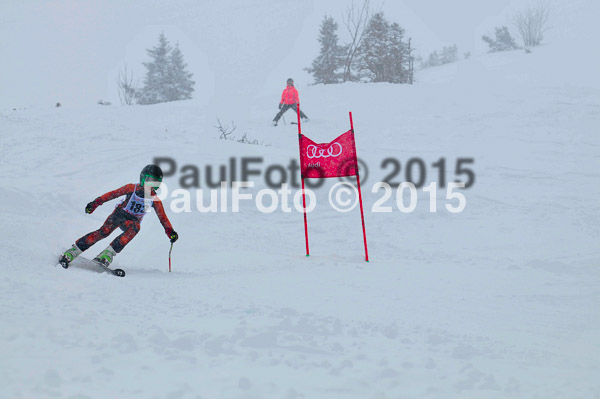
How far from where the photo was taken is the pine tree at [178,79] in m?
37.4

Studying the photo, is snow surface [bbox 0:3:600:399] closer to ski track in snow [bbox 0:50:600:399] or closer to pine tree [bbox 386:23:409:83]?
ski track in snow [bbox 0:50:600:399]

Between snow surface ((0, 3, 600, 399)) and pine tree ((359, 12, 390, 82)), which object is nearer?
snow surface ((0, 3, 600, 399))

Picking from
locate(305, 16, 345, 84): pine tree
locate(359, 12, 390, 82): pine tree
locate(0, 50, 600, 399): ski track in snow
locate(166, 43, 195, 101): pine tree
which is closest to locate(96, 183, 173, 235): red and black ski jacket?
locate(0, 50, 600, 399): ski track in snow

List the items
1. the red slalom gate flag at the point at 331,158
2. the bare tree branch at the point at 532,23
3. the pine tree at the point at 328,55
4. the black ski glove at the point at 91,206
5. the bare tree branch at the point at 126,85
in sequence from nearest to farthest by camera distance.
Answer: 1. the black ski glove at the point at 91,206
2. the red slalom gate flag at the point at 331,158
3. the pine tree at the point at 328,55
4. the bare tree branch at the point at 532,23
5. the bare tree branch at the point at 126,85

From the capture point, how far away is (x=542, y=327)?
4000 millimetres

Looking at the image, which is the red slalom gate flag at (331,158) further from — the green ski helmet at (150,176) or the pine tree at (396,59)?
the pine tree at (396,59)

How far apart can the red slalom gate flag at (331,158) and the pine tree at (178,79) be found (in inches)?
1263

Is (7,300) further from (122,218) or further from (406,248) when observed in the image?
(406,248)

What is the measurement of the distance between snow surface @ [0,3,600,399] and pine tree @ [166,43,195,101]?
77.3 feet

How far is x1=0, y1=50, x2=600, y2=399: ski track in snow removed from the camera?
9.27 feet

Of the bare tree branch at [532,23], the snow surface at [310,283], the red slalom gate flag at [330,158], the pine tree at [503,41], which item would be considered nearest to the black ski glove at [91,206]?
the snow surface at [310,283]

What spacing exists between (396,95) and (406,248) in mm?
13678

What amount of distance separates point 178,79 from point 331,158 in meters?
33.8

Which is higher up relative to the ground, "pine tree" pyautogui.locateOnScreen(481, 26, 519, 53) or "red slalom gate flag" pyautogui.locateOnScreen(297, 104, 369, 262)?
"pine tree" pyautogui.locateOnScreen(481, 26, 519, 53)
